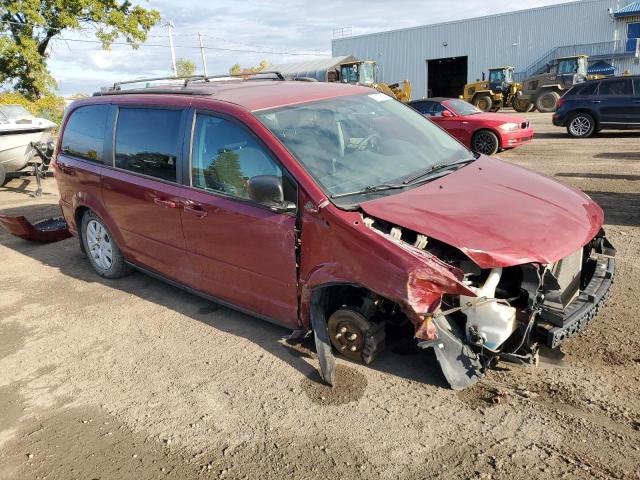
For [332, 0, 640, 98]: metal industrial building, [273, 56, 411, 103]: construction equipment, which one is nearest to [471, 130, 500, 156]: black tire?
[273, 56, 411, 103]: construction equipment

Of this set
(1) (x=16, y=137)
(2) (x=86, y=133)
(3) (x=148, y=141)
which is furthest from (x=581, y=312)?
(1) (x=16, y=137)

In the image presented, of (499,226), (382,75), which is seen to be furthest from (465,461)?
(382,75)

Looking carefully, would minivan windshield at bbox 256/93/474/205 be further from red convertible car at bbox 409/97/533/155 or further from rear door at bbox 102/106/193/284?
red convertible car at bbox 409/97/533/155

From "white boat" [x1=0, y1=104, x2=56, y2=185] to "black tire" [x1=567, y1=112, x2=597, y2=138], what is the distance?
14.0 metres

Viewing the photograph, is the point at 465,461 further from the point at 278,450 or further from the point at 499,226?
the point at 499,226

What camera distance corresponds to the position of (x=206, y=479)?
2.64m

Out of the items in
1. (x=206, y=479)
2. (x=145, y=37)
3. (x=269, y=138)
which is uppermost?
(x=145, y=37)

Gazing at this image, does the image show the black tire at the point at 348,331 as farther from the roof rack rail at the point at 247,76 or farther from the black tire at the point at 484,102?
the black tire at the point at 484,102

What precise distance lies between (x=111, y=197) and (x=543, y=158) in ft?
33.1

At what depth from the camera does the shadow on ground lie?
3.43 meters

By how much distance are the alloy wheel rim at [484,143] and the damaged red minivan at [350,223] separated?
869 cm

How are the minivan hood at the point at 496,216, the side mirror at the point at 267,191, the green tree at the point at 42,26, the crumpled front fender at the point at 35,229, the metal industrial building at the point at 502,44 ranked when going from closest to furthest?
the minivan hood at the point at 496,216
the side mirror at the point at 267,191
the crumpled front fender at the point at 35,229
the green tree at the point at 42,26
the metal industrial building at the point at 502,44

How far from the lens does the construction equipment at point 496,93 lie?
27.4 meters

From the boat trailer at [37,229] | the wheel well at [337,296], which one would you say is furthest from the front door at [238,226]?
the boat trailer at [37,229]
